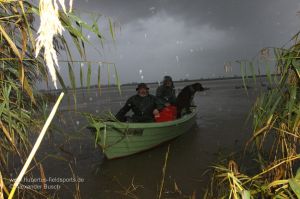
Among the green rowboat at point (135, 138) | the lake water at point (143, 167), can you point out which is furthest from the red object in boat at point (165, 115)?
the lake water at point (143, 167)

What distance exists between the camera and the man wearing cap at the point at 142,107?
10.3 m

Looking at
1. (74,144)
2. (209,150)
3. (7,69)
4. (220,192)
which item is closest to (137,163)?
(209,150)

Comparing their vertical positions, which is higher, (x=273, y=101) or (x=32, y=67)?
(x=32, y=67)

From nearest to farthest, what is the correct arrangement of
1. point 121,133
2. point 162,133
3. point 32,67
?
point 32,67
point 121,133
point 162,133

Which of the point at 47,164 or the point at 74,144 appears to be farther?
the point at 74,144

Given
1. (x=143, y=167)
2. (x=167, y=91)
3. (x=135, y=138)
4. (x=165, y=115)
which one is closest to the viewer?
(x=143, y=167)

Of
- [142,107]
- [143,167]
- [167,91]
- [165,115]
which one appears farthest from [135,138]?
[167,91]

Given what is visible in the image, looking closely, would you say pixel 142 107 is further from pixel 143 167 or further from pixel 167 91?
pixel 167 91

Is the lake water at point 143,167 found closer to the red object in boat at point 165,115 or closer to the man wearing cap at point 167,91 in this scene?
the red object in boat at point 165,115

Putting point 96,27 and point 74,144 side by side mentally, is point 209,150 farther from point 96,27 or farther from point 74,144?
point 96,27

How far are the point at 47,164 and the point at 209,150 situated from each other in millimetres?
5815

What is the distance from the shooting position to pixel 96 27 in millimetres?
2354

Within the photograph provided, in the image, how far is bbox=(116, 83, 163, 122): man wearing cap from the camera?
10266mm

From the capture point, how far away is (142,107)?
1032cm
